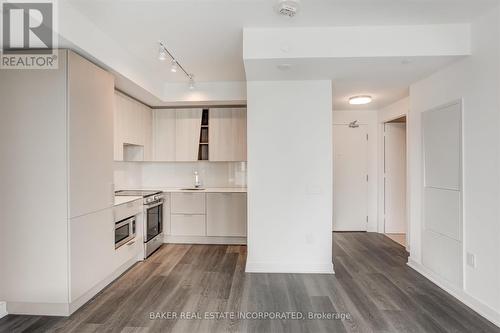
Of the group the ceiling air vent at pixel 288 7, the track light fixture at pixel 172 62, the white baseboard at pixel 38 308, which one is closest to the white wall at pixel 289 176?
the track light fixture at pixel 172 62

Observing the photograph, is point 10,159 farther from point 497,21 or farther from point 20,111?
point 497,21

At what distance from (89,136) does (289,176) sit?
7.37ft

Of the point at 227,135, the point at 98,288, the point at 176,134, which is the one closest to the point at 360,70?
the point at 227,135

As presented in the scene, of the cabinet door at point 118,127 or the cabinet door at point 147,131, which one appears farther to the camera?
the cabinet door at point 147,131

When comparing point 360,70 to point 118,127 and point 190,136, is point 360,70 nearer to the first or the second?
point 190,136

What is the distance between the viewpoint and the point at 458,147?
8.96 feet

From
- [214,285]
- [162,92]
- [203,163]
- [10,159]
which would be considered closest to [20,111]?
[10,159]

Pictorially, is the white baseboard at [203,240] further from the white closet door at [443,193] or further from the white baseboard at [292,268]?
the white closet door at [443,193]

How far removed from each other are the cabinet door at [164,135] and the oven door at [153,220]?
2.94ft

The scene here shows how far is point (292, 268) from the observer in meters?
3.31

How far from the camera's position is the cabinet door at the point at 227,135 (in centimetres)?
468

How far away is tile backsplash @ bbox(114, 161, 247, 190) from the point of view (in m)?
5.07

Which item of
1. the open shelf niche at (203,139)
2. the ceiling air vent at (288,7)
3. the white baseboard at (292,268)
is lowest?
the white baseboard at (292,268)

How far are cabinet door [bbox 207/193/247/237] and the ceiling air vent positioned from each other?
112 inches
